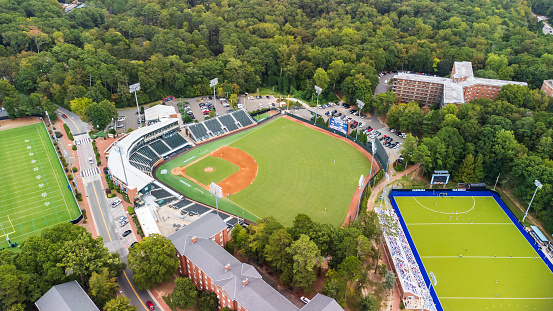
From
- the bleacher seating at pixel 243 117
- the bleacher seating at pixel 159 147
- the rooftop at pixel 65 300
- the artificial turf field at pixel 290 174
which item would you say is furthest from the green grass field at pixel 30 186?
the bleacher seating at pixel 243 117

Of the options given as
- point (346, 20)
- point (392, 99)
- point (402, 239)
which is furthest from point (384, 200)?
point (346, 20)

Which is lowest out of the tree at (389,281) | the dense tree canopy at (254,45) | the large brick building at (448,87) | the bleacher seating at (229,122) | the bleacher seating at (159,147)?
the tree at (389,281)

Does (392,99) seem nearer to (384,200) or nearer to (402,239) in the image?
(384,200)

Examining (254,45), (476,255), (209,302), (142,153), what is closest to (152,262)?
(209,302)

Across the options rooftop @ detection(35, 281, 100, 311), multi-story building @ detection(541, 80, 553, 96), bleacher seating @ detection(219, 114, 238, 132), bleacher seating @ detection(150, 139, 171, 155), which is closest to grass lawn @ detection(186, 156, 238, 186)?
bleacher seating @ detection(150, 139, 171, 155)

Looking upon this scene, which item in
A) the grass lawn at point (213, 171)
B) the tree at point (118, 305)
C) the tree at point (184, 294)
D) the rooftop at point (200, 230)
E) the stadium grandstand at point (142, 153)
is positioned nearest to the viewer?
the tree at point (118, 305)

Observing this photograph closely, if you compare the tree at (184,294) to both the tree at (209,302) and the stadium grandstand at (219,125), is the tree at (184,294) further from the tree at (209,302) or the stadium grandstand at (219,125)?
the stadium grandstand at (219,125)
